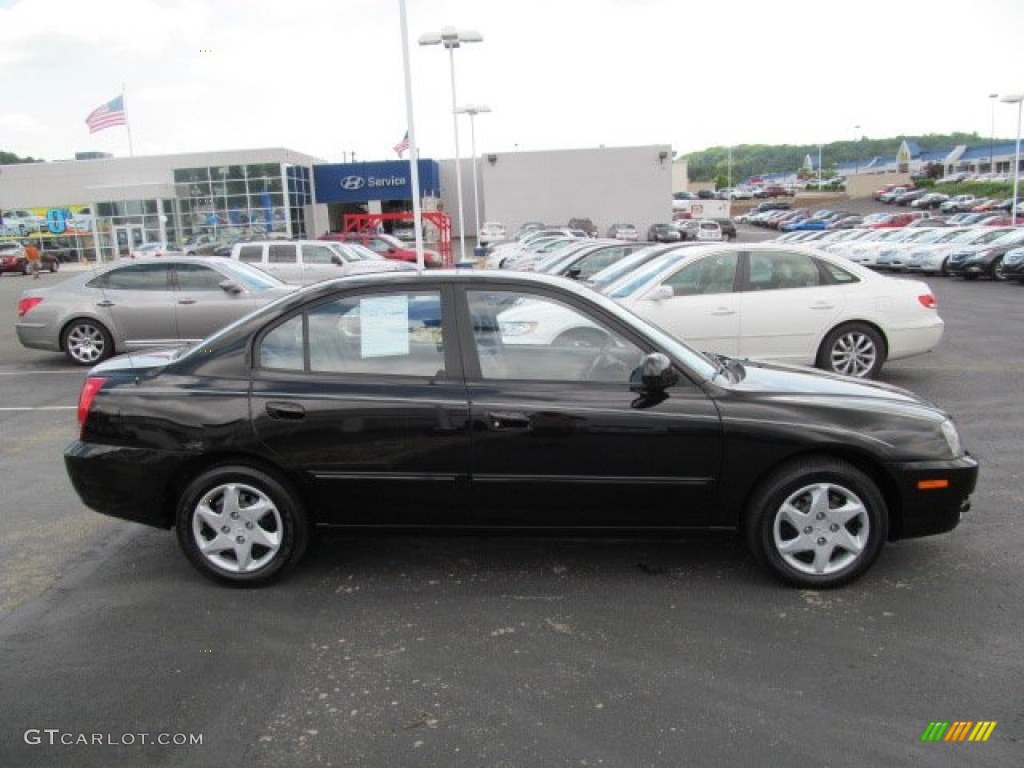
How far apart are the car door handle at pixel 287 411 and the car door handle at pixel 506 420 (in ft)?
3.02

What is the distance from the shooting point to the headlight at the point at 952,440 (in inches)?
164

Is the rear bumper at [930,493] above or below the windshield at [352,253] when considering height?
below

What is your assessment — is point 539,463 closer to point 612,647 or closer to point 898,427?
point 612,647

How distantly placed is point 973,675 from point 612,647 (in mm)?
1429

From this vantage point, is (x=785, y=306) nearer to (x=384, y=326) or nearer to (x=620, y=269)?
(x=620, y=269)

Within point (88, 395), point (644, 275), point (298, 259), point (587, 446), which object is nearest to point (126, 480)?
point (88, 395)

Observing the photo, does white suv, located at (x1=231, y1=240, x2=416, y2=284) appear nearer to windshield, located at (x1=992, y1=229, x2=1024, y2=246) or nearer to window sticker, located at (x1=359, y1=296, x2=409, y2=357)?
window sticker, located at (x1=359, y1=296, x2=409, y2=357)

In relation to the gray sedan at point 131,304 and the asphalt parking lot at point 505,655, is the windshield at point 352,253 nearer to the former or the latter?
the gray sedan at point 131,304

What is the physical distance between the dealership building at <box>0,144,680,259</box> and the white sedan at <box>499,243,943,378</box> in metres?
42.4

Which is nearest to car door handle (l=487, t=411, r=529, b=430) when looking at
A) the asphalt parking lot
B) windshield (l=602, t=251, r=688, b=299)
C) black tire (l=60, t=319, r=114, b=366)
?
the asphalt parking lot

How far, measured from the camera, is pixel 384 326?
4.30 m

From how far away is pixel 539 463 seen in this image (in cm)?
407

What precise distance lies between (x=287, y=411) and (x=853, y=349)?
6.82 metres

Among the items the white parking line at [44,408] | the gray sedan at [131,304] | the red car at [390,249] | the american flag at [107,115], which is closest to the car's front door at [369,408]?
the white parking line at [44,408]
